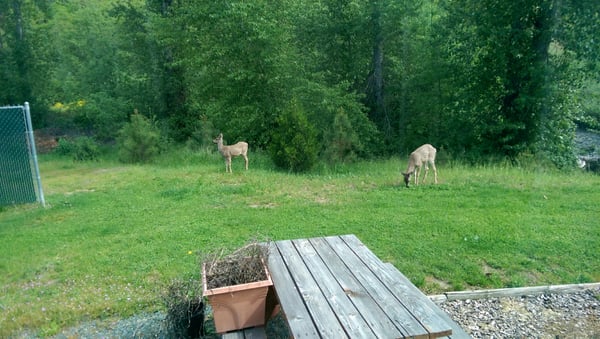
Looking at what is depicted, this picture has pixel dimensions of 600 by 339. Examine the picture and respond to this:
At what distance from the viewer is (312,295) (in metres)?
2.76

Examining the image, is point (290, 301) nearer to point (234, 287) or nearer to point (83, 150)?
point (234, 287)

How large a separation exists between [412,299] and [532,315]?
1.89m

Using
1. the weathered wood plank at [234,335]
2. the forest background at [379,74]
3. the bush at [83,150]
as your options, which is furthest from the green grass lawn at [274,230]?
the bush at [83,150]

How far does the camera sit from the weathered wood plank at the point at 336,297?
2344 mm

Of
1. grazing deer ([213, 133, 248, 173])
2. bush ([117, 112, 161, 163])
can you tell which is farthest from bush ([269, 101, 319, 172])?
bush ([117, 112, 161, 163])

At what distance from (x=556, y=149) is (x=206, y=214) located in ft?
38.0

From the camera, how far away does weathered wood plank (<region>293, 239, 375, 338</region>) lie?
234cm

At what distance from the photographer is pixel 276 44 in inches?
580

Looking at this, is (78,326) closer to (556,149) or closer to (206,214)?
(206,214)

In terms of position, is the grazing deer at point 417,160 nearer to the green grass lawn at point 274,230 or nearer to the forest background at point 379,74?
the green grass lawn at point 274,230

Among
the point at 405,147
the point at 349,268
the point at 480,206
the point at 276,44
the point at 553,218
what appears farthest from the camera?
the point at 405,147

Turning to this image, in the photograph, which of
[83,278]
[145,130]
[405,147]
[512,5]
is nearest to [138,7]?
[145,130]

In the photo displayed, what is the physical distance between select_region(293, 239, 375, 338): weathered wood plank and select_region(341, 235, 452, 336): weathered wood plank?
0.31 metres

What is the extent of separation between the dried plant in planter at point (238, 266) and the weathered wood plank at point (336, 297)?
0.35 m
